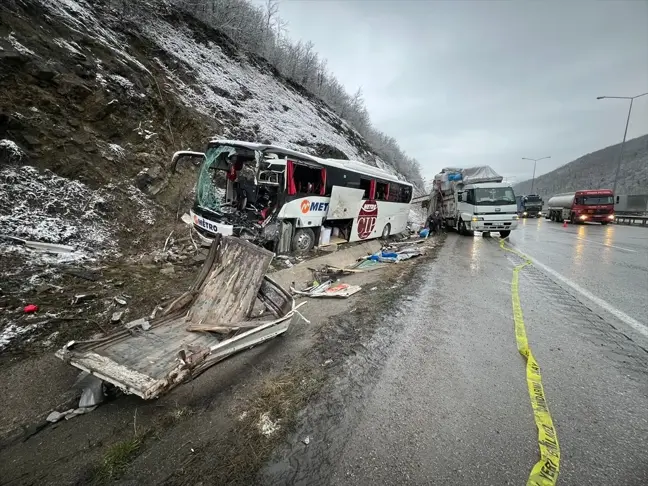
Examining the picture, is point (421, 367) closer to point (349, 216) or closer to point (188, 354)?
point (188, 354)

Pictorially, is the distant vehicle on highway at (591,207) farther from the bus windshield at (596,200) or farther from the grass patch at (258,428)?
the grass patch at (258,428)

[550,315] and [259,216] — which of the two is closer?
[550,315]

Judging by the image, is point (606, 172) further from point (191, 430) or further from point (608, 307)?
point (191, 430)

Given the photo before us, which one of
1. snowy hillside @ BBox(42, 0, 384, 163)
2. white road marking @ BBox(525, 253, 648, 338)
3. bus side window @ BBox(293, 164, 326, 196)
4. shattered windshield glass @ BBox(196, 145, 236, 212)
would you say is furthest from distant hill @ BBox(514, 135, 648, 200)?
shattered windshield glass @ BBox(196, 145, 236, 212)

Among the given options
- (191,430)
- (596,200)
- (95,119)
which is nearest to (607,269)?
(191,430)

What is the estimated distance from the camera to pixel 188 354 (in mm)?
2488

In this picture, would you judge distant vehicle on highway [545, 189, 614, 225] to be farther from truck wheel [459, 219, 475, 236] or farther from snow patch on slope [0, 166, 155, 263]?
snow patch on slope [0, 166, 155, 263]

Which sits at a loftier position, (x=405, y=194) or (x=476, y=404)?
(x=405, y=194)

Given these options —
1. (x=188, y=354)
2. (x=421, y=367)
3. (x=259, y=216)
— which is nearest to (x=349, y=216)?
(x=259, y=216)

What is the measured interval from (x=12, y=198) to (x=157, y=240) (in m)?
2.46

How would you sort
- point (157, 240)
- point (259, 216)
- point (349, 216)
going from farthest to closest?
1. point (349, 216)
2. point (259, 216)
3. point (157, 240)

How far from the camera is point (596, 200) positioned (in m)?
22.0

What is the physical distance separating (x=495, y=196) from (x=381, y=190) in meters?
5.75

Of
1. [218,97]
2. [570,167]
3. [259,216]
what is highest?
[570,167]
